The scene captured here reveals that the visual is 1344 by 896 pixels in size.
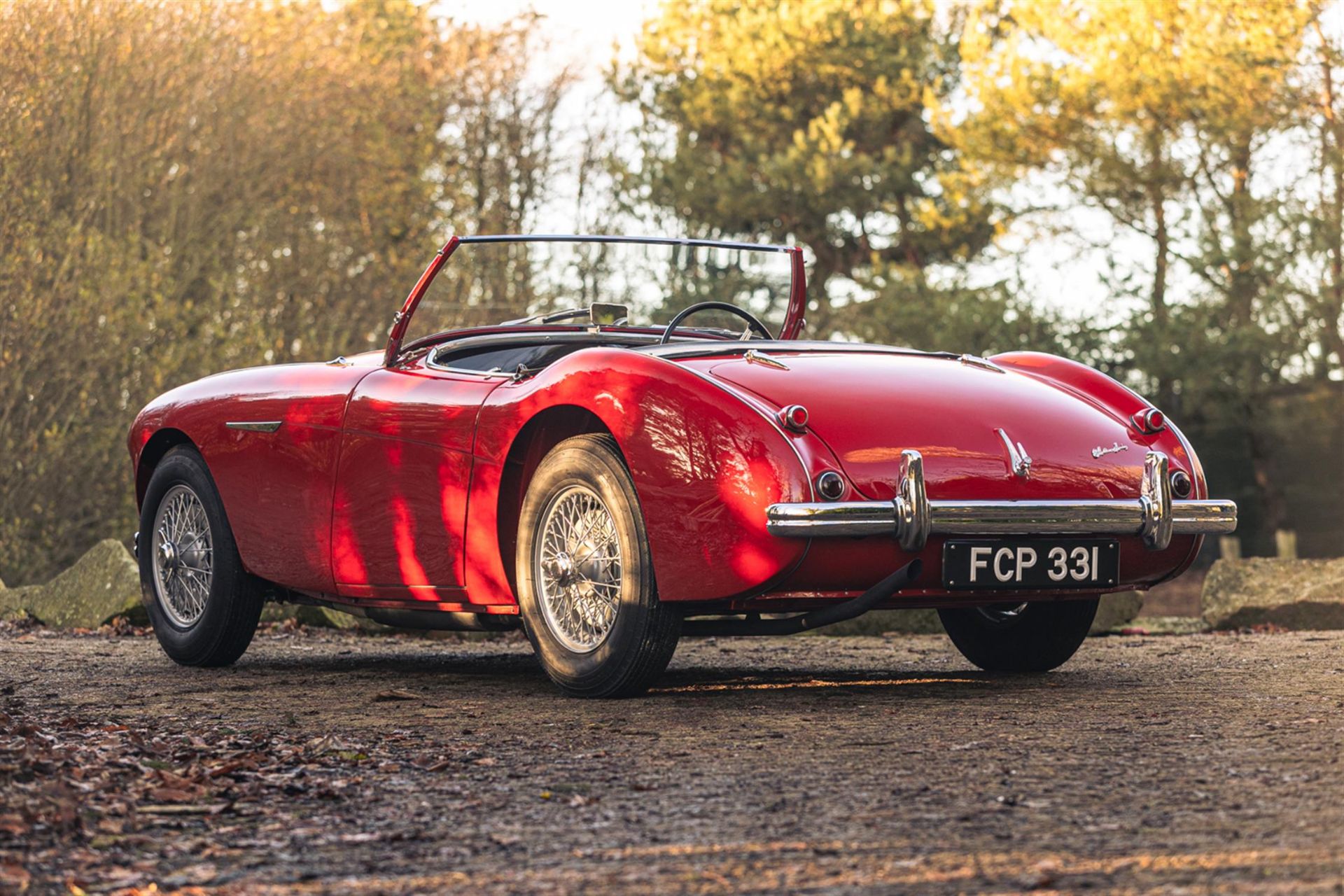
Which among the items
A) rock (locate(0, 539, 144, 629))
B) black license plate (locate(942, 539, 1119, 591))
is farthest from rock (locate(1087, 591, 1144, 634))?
rock (locate(0, 539, 144, 629))

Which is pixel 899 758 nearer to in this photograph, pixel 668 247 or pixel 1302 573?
pixel 668 247

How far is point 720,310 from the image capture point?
693cm

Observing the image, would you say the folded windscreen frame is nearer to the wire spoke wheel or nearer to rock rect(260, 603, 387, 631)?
the wire spoke wheel

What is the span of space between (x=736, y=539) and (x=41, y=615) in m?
6.31

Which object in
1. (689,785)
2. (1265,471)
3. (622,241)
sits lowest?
(1265,471)

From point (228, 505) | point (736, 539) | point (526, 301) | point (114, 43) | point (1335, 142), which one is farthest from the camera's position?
point (1335, 142)

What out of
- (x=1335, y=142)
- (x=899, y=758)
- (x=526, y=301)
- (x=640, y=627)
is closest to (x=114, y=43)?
(x=526, y=301)

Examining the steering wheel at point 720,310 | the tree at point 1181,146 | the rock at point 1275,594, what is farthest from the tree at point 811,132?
the steering wheel at point 720,310

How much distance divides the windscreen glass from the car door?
2.03ft

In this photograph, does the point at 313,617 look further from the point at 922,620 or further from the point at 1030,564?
the point at 1030,564

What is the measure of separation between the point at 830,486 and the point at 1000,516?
1.76 feet

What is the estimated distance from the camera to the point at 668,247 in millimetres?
7297

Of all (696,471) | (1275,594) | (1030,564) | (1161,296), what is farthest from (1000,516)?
(1161,296)

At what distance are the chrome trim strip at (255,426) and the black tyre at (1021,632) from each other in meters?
2.57
